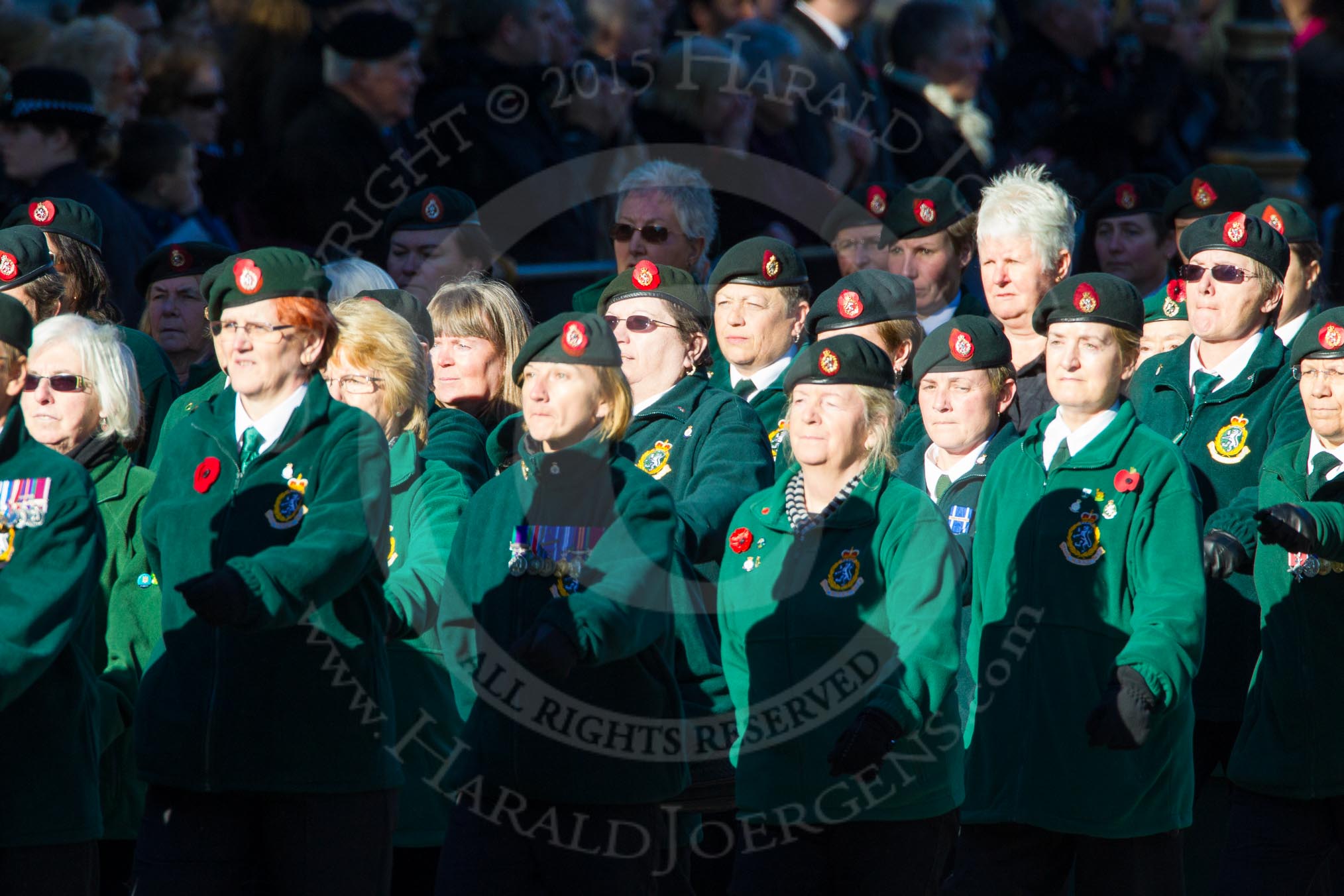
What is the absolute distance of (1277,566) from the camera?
521 cm

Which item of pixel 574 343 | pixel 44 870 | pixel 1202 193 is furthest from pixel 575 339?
pixel 1202 193

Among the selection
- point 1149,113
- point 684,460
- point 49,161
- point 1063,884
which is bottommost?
point 1063,884

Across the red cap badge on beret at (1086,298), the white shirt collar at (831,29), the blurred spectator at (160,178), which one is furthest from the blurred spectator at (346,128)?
the red cap badge on beret at (1086,298)

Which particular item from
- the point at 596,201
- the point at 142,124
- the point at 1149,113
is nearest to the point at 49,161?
the point at 142,124

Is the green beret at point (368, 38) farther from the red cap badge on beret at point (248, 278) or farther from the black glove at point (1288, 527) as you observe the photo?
the black glove at point (1288, 527)

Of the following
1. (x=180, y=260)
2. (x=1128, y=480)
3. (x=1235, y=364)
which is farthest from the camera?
(x=180, y=260)

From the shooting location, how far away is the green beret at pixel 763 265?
6.30 m

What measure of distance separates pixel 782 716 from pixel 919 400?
1281mm

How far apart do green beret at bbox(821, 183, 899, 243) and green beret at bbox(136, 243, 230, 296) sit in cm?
235

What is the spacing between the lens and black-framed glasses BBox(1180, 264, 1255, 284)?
5859 mm

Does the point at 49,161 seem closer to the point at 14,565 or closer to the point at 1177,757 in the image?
the point at 14,565

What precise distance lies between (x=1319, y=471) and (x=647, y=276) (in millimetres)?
2046

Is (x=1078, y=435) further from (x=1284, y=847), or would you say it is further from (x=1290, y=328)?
(x=1290, y=328)

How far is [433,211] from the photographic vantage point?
24.7ft
